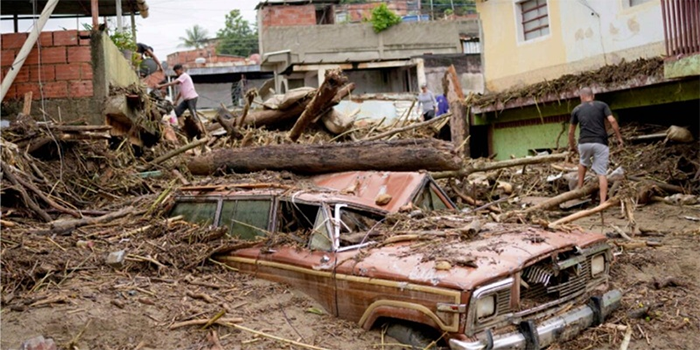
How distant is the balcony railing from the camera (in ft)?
33.2

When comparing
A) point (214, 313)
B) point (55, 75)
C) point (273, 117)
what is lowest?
point (214, 313)

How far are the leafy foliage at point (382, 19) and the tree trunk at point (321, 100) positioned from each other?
20.0 metres

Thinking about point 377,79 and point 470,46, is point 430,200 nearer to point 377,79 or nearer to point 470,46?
point 377,79

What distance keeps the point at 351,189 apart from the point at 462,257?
294 centimetres

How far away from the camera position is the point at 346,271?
5387mm

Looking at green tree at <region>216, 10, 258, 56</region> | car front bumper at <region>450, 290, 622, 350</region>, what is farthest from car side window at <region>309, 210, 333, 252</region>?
green tree at <region>216, 10, 258, 56</region>

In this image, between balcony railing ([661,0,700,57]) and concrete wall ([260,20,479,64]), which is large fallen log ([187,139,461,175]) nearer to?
balcony railing ([661,0,700,57])

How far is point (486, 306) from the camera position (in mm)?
4711

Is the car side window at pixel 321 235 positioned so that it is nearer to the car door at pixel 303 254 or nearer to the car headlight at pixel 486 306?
the car door at pixel 303 254

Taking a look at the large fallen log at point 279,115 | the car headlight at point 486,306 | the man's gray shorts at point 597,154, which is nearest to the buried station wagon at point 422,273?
the car headlight at point 486,306

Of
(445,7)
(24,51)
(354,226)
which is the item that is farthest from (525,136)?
(445,7)

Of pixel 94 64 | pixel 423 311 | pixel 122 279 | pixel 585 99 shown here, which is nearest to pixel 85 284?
pixel 122 279

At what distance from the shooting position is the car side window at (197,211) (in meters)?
7.12

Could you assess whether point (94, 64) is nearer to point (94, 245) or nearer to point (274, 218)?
point (94, 245)
